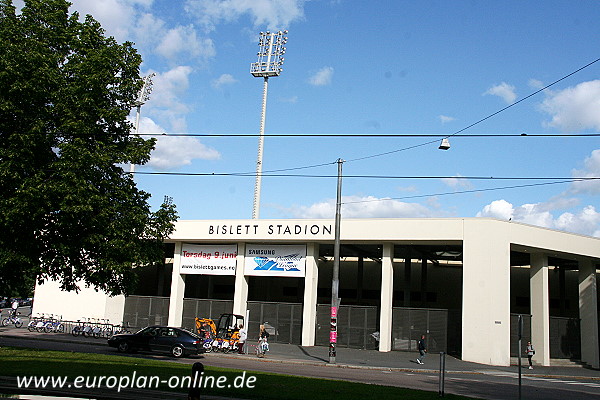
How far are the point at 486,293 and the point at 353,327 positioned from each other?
27.8ft

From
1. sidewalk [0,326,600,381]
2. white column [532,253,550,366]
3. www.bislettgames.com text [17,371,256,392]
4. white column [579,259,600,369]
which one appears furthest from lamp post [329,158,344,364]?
white column [579,259,600,369]

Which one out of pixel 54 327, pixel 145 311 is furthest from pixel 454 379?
pixel 54 327

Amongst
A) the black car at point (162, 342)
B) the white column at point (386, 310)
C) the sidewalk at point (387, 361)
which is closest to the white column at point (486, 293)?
the sidewalk at point (387, 361)

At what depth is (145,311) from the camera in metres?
42.2

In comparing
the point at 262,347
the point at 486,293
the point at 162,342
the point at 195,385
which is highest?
the point at 486,293

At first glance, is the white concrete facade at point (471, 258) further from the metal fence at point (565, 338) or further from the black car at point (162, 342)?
the black car at point (162, 342)

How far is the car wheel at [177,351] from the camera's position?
26.6 metres

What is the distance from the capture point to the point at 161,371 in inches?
667

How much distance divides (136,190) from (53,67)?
218 inches

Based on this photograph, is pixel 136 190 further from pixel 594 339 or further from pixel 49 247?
pixel 594 339

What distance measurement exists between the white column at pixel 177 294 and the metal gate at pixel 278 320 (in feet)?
16.9

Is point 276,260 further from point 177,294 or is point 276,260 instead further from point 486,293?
point 486,293

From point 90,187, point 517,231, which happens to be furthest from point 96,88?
point 517,231

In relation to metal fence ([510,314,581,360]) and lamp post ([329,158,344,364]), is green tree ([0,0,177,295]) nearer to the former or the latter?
lamp post ([329,158,344,364])
